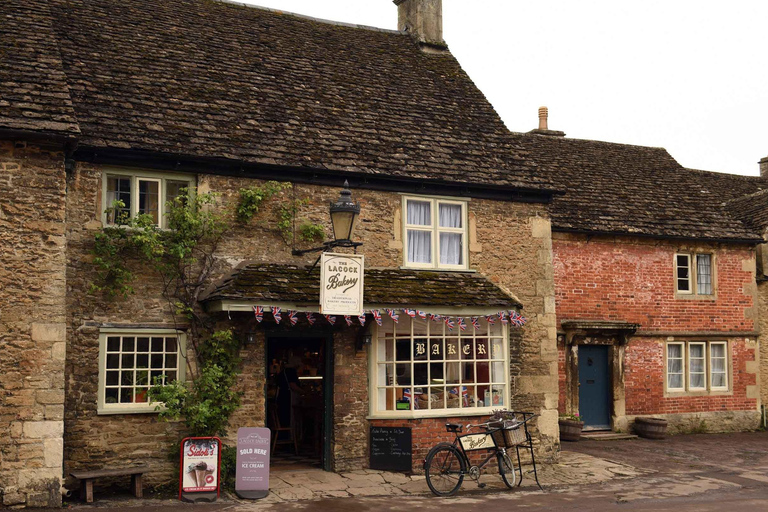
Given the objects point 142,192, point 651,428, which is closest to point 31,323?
point 142,192

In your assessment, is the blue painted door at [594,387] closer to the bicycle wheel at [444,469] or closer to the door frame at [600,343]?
the door frame at [600,343]

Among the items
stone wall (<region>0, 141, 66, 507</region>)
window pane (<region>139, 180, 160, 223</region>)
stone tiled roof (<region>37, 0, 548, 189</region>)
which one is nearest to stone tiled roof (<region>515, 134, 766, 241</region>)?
stone tiled roof (<region>37, 0, 548, 189</region>)

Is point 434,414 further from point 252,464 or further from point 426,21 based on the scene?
point 426,21

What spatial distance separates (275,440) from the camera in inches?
603

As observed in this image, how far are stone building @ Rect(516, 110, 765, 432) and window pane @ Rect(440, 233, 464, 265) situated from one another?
497cm

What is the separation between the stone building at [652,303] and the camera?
19.9m

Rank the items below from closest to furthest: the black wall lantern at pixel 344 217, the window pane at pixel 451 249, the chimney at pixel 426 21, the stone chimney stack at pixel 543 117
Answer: the black wall lantern at pixel 344 217, the window pane at pixel 451 249, the chimney at pixel 426 21, the stone chimney stack at pixel 543 117

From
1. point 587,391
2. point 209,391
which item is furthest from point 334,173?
point 587,391

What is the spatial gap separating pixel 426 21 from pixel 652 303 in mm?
8860

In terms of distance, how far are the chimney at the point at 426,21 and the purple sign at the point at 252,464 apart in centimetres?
1088

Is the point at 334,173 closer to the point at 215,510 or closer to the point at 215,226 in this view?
the point at 215,226

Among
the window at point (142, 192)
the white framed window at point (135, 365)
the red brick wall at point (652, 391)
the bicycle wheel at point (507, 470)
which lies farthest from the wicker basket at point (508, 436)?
the red brick wall at point (652, 391)

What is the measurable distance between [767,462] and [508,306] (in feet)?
20.4

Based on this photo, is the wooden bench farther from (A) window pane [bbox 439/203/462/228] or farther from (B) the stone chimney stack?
(B) the stone chimney stack
